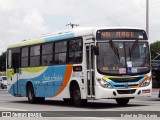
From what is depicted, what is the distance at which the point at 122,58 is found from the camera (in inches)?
742

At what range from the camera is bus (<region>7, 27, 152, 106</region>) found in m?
18.6

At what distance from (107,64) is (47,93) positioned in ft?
16.7

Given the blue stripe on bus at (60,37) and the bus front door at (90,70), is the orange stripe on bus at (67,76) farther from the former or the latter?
the bus front door at (90,70)

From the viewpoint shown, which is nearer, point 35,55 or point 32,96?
point 35,55

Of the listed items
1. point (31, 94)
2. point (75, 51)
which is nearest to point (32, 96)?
point (31, 94)

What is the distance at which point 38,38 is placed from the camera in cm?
2417

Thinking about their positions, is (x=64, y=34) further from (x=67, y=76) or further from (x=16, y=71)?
(x=16, y=71)

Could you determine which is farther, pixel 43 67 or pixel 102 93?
pixel 43 67

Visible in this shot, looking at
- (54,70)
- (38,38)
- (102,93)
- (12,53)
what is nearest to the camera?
(102,93)

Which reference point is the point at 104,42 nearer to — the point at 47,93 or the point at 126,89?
the point at 126,89

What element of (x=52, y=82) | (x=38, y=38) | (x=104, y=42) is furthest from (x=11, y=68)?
(x=104, y=42)

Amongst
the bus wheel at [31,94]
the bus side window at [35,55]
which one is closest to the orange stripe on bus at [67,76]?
the bus side window at [35,55]

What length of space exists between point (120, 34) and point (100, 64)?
5.09 ft

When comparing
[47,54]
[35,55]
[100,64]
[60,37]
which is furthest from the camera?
[35,55]
